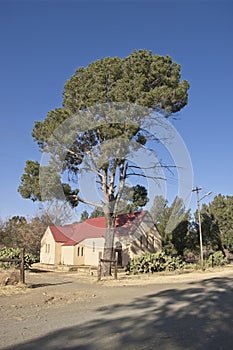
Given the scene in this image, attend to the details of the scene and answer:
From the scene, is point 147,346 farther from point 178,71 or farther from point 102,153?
point 178,71

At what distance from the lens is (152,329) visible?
5.86m

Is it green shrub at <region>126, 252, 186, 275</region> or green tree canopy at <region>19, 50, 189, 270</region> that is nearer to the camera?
green tree canopy at <region>19, 50, 189, 270</region>

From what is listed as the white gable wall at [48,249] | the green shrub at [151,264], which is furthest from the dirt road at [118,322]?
the white gable wall at [48,249]

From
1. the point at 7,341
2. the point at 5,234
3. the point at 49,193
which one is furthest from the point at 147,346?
the point at 5,234

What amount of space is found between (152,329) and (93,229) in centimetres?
2933

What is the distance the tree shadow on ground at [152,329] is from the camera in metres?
4.91

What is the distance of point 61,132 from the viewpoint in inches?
744

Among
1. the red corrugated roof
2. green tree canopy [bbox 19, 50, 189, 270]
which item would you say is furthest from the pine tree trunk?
the red corrugated roof

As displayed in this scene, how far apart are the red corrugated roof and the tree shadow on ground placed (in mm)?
21064

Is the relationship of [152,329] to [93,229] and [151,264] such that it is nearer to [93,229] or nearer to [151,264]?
[151,264]

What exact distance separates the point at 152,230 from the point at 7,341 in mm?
27011

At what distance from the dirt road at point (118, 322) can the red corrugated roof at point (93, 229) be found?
19401mm

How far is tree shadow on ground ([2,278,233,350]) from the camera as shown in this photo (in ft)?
16.1

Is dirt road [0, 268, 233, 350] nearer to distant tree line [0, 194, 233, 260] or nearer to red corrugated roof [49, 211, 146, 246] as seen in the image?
distant tree line [0, 194, 233, 260]
